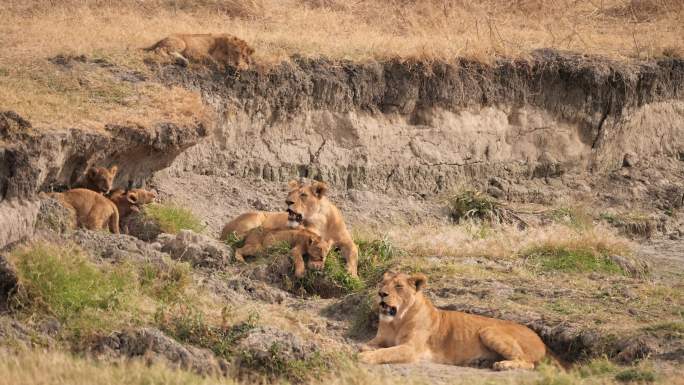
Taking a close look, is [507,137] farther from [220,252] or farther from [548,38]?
[220,252]

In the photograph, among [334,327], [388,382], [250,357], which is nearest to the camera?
[388,382]

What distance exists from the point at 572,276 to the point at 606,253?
1699 millimetres

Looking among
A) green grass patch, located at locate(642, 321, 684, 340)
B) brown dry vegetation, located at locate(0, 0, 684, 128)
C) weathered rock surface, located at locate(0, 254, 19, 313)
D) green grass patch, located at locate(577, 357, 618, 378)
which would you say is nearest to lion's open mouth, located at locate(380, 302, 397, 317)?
green grass patch, located at locate(577, 357, 618, 378)

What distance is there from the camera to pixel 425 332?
43.5 ft

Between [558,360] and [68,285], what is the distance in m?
4.80

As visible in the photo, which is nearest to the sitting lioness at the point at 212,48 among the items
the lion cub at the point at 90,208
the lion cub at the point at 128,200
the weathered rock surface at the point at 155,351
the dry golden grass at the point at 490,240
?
the dry golden grass at the point at 490,240

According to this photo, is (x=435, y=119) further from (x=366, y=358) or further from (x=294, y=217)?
(x=366, y=358)

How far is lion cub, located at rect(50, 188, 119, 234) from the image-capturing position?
15844mm

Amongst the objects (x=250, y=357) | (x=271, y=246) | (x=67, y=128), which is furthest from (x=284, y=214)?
(x=250, y=357)

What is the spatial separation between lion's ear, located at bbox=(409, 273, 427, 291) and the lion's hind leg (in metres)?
0.84

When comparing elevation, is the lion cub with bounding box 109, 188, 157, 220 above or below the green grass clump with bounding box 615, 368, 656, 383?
below

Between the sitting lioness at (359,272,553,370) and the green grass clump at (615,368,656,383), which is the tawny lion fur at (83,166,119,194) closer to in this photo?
the sitting lioness at (359,272,553,370)

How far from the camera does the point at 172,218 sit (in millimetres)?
17828

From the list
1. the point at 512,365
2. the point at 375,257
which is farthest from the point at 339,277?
the point at 512,365
